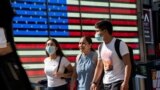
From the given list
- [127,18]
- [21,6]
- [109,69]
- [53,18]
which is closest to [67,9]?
[53,18]

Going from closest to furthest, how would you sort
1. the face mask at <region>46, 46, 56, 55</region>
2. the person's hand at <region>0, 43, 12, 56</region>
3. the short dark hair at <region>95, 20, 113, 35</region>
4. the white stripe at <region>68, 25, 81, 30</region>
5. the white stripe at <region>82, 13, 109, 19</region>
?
the person's hand at <region>0, 43, 12, 56</region> → the short dark hair at <region>95, 20, 113, 35</region> → the face mask at <region>46, 46, 56, 55</region> → the white stripe at <region>68, 25, 81, 30</region> → the white stripe at <region>82, 13, 109, 19</region>

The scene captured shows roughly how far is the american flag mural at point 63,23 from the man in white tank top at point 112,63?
300cm

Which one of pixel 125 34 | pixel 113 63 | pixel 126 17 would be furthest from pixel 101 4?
pixel 113 63

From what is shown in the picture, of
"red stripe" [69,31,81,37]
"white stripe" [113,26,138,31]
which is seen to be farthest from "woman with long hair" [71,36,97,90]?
"white stripe" [113,26,138,31]

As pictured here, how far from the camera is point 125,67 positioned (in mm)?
5852

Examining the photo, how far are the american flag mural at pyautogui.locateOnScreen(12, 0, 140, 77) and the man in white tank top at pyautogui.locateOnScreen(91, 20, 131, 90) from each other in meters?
3.00

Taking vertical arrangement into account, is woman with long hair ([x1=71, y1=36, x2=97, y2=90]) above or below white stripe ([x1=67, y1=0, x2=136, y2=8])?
below

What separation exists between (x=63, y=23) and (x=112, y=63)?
4.00 metres

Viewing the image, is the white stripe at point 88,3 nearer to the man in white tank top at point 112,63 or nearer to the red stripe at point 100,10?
the red stripe at point 100,10

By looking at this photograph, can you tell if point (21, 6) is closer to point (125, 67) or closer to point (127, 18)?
point (127, 18)

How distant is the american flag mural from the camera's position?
911cm

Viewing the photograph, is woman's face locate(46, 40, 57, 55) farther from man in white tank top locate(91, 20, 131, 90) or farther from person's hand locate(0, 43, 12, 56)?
person's hand locate(0, 43, 12, 56)

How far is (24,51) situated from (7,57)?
7.47m

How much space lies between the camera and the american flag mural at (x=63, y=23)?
9.11 metres
